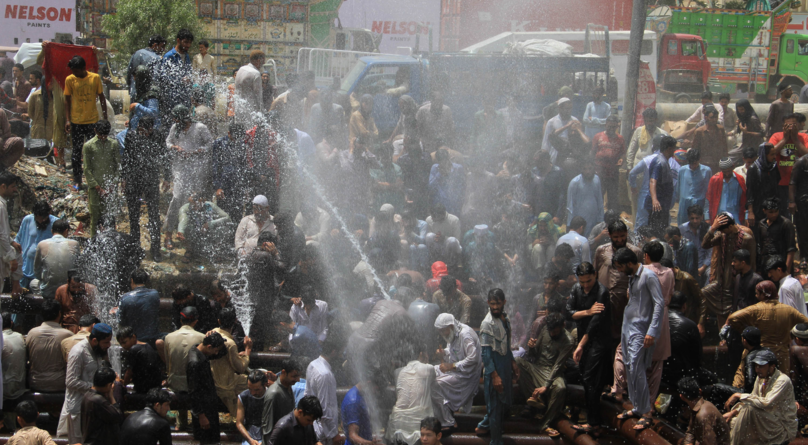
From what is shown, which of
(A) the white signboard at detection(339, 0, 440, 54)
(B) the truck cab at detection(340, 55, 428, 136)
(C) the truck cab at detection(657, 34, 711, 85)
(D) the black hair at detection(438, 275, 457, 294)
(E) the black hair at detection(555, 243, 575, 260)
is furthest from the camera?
(A) the white signboard at detection(339, 0, 440, 54)

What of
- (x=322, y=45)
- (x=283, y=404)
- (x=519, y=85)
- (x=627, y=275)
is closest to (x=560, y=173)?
(x=519, y=85)

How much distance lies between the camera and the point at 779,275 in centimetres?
761

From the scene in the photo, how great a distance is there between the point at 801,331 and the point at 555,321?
2.40m

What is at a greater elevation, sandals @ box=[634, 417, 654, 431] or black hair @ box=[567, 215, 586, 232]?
black hair @ box=[567, 215, 586, 232]

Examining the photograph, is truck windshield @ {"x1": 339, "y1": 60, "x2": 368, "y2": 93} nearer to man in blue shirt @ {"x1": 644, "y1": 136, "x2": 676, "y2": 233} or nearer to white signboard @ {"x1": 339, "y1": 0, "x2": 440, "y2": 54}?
man in blue shirt @ {"x1": 644, "y1": 136, "x2": 676, "y2": 233}

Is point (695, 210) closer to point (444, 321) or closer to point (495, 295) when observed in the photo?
point (495, 295)

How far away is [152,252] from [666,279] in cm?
674

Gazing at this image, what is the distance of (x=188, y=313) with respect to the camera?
23.7ft

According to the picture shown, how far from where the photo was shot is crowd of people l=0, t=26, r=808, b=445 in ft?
21.6

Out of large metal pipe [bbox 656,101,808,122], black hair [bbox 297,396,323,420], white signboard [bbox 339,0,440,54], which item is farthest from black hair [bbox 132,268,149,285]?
white signboard [bbox 339,0,440,54]

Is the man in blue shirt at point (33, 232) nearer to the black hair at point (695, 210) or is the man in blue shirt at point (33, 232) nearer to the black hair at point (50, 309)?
the black hair at point (50, 309)

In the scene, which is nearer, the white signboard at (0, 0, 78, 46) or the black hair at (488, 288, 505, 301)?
the black hair at (488, 288, 505, 301)

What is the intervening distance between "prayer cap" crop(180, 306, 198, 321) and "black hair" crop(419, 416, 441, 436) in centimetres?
258

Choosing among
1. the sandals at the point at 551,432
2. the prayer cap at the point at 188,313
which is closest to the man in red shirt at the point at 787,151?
the sandals at the point at 551,432
